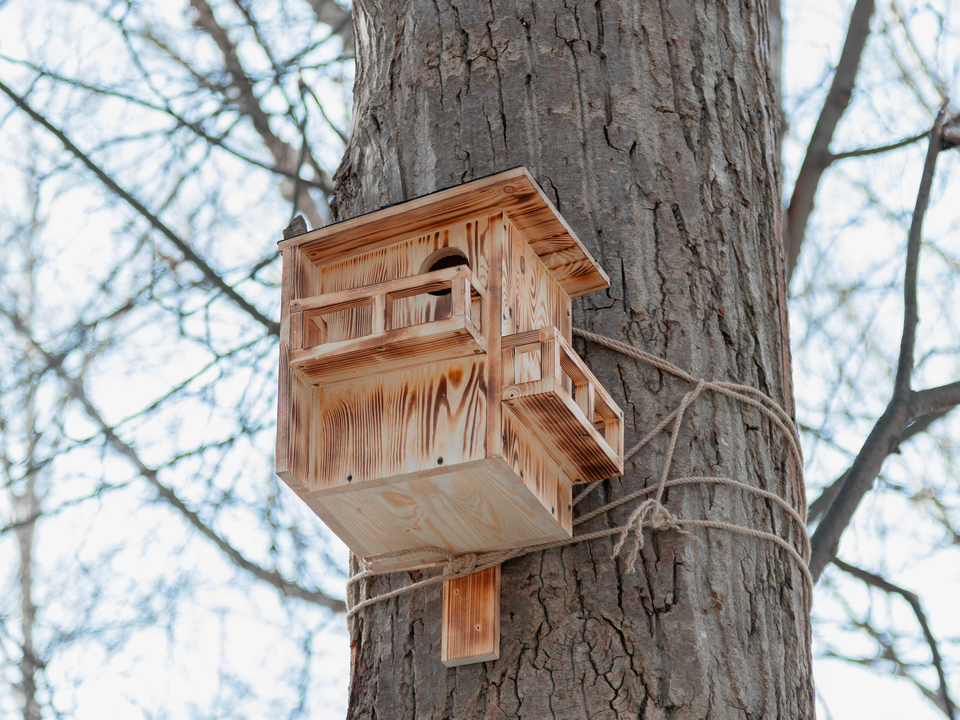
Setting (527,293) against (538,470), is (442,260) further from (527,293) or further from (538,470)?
(538,470)

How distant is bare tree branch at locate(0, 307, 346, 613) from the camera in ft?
15.9

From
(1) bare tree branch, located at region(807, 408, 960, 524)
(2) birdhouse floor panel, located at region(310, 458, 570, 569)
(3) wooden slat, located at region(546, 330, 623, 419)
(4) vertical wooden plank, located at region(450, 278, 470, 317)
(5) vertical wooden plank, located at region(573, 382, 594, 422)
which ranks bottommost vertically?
(2) birdhouse floor panel, located at region(310, 458, 570, 569)

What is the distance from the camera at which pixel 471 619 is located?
2.01 metres

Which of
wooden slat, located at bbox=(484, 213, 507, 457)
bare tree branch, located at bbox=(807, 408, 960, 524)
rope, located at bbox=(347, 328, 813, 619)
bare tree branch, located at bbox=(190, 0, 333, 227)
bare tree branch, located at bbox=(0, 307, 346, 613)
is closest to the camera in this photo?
wooden slat, located at bbox=(484, 213, 507, 457)

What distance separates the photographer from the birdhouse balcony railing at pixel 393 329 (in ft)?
6.10

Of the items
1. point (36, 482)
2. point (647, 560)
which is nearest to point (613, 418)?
point (647, 560)

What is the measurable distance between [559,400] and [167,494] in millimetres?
3620

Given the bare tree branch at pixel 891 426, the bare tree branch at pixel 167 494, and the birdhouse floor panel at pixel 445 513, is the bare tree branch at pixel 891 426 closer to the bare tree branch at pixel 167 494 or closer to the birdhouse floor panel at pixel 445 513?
the birdhouse floor panel at pixel 445 513

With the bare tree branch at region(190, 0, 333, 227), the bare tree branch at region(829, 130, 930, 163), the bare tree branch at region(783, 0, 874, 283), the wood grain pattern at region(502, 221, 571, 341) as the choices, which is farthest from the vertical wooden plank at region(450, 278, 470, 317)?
the bare tree branch at region(190, 0, 333, 227)

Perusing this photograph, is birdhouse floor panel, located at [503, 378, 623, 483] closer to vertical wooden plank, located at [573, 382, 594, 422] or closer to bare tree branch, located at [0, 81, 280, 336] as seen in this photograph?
vertical wooden plank, located at [573, 382, 594, 422]

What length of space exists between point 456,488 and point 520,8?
1.19 meters

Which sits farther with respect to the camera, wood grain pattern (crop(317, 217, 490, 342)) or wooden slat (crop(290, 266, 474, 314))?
wood grain pattern (crop(317, 217, 490, 342))

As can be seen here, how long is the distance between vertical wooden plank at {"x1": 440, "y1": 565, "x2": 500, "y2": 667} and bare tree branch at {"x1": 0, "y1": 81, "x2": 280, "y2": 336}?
2535mm

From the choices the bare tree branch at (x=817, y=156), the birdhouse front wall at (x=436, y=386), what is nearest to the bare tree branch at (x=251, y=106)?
the bare tree branch at (x=817, y=156)
